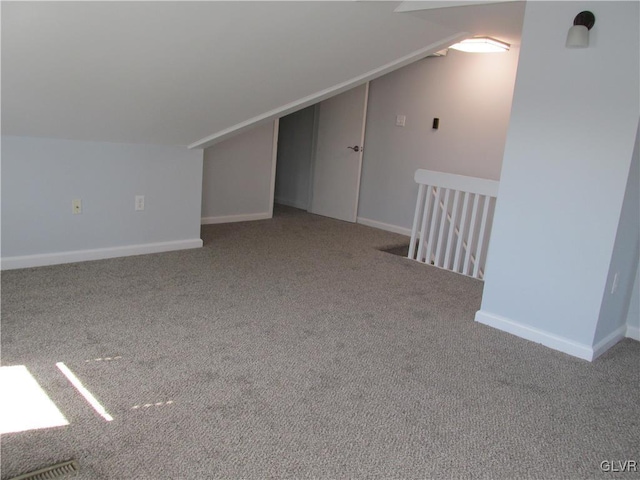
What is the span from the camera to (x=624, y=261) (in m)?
2.85

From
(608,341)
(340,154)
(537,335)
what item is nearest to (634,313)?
(608,341)

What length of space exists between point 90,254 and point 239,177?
2022 mm

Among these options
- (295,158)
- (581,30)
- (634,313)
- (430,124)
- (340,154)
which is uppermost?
(581,30)

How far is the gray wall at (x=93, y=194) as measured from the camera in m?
3.30

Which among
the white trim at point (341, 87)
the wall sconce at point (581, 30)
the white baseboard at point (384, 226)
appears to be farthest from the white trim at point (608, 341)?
the white baseboard at point (384, 226)

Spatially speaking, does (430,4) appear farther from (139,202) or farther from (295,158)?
(295,158)

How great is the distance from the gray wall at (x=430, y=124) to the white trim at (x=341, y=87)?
4.50 feet

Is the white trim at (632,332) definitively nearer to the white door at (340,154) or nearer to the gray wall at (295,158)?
the white door at (340,154)

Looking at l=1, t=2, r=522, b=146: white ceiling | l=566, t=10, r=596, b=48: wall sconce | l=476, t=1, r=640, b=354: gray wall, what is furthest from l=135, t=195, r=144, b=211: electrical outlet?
l=566, t=10, r=596, b=48: wall sconce

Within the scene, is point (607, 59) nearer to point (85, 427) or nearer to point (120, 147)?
point (85, 427)

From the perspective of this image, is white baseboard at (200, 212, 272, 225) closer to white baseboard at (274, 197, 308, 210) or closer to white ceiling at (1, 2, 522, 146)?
white baseboard at (274, 197, 308, 210)

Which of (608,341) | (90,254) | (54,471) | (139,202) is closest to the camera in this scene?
(54,471)

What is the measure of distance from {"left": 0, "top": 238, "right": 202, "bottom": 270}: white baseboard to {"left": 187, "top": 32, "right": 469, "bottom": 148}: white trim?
0.81 meters

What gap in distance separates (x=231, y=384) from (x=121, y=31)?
161 centimetres
